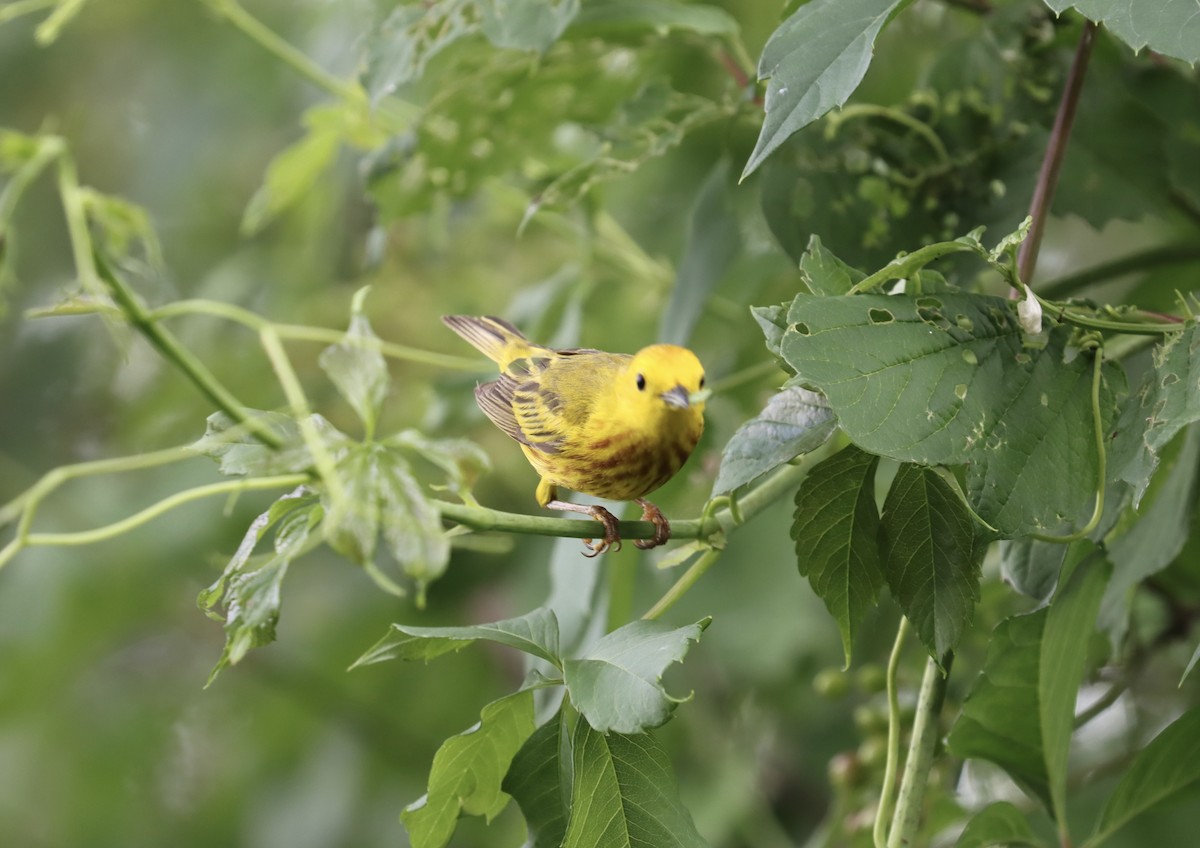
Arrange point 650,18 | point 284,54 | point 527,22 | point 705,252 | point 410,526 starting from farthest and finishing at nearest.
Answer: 1. point 284,54
2. point 705,252
3. point 650,18
4. point 527,22
5. point 410,526

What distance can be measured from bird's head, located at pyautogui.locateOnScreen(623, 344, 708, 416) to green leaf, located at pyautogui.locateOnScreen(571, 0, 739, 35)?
519mm

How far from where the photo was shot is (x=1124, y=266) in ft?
4.30

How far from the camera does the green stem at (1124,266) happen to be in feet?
4.14

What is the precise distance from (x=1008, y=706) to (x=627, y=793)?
0.37m

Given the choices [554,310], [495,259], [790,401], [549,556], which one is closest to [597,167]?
[790,401]

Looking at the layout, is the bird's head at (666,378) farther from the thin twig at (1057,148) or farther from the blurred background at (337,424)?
the blurred background at (337,424)

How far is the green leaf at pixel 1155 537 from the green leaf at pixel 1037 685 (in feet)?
0.32

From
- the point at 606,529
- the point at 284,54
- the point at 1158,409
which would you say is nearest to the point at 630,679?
the point at 606,529

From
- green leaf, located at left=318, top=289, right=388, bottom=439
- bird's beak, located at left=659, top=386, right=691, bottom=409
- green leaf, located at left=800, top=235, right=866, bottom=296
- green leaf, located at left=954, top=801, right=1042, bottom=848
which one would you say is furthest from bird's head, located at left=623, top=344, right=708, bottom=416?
green leaf, located at left=954, top=801, right=1042, bottom=848

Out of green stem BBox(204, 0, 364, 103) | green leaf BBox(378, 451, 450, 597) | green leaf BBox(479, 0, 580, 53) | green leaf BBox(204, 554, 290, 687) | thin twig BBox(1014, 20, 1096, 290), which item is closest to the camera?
green leaf BBox(378, 451, 450, 597)

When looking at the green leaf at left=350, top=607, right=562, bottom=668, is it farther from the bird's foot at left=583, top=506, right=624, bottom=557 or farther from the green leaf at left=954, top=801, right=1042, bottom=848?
the green leaf at left=954, top=801, right=1042, bottom=848

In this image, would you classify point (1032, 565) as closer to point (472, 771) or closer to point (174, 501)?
point (472, 771)

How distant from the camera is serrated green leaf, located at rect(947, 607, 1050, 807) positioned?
0.98 m

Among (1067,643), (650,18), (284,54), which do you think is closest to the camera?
(1067,643)
